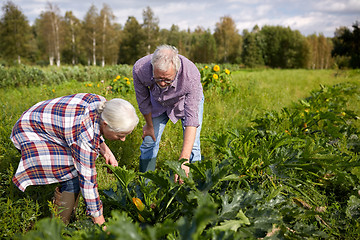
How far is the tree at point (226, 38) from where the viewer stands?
41812 millimetres

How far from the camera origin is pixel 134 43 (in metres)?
35.9

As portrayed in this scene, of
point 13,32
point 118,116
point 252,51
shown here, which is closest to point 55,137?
point 118,116

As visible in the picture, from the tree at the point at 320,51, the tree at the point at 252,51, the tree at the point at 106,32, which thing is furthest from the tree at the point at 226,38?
the tree at the point at 106,32

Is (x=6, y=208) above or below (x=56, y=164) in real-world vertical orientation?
below

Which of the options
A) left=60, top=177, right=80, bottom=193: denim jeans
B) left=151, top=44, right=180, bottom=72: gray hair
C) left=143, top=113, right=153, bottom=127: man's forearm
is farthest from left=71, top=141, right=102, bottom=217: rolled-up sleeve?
left=143, top=113, right=153, bottom=127: man's forearm

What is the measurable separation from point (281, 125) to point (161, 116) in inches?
67.6

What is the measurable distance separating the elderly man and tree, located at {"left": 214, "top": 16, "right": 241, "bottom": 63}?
137ft

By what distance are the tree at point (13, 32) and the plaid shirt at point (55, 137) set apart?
2939 centimetres

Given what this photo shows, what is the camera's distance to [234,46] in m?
44.1

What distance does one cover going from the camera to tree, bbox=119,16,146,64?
3297cm

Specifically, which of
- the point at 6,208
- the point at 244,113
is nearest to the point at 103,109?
the point at 6,208

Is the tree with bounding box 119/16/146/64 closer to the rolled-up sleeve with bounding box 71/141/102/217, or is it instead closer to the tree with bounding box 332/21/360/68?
the tree with bounding box 332/21/360/68

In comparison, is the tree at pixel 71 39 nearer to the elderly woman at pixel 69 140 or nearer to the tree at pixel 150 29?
the tree at pixel 150 29

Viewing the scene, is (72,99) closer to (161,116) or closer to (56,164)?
(56,164)
